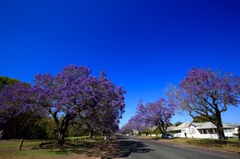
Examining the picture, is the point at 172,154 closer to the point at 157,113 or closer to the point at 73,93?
the point at 73,93

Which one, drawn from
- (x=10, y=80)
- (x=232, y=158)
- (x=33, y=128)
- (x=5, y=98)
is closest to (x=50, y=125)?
(x=33, y=128)

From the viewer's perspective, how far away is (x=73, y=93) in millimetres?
15930

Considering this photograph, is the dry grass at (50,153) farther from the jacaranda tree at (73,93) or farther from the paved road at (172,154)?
the jacaranda tree at (73,93)

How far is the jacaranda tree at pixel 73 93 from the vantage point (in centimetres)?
1648

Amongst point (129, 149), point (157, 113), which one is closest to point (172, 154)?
point (129, 149)

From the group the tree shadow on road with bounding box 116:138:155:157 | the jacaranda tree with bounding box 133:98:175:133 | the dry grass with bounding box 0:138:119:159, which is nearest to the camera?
the dry grass with bounding box 0:138:119:159

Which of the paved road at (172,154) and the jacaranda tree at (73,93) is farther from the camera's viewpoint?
the jacaranda tree at (73,93)

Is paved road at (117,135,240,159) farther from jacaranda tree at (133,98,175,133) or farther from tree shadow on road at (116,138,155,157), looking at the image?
jacaranda tree at (133,98,175,133)

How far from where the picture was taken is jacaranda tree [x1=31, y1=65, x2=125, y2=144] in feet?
54.1

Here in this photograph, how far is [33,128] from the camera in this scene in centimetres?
3969

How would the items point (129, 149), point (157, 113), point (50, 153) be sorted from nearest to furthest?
point (50, 153) → point (129, 149) → point (157, 113)

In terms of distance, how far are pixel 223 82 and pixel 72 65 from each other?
21234 mm

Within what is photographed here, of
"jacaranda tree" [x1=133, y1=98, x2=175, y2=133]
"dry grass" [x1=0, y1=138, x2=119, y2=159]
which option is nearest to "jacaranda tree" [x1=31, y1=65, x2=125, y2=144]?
"dry grass" [x1=0, y1=138, x2=119, y2=159]

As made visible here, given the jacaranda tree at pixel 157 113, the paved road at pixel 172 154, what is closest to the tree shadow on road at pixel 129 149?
the paved road at pixel 172 154
